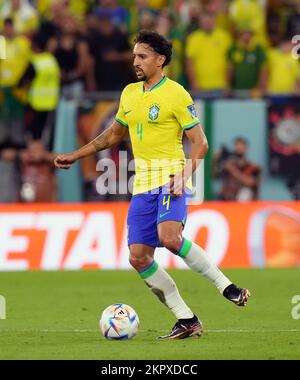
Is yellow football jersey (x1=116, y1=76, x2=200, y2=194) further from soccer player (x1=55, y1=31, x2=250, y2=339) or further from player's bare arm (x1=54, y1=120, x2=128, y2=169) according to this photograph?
player's bare arm (x1=54, y1=120, x2=128, y2=169)

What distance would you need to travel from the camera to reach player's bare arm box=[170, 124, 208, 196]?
33.3 ft

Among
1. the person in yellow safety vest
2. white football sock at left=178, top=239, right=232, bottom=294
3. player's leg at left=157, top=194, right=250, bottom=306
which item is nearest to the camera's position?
player's leg at left=157, top=194, right=250, bottom=306

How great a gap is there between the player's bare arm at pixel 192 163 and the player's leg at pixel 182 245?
204mm

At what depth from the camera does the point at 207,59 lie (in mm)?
20969

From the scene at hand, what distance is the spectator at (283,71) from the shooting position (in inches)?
819

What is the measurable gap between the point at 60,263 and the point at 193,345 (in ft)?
27.6

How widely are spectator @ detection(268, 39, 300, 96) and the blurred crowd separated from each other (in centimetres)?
2

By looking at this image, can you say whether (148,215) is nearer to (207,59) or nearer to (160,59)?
(160,59)

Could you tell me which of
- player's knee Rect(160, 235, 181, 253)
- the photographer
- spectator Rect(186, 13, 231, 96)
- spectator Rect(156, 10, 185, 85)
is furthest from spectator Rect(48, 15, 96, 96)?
player's knee Rect(160, 235, 181, 253)

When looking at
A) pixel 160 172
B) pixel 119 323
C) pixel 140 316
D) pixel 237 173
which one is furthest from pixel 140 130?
pixel 237 173

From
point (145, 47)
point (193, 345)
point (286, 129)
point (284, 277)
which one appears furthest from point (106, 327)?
point (286, 129)

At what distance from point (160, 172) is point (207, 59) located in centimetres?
1068

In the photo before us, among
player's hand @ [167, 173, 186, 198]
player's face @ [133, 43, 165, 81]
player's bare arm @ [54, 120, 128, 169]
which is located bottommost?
player's hand @ [167, 173, 186, 198]

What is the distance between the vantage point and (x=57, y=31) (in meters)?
21.1
